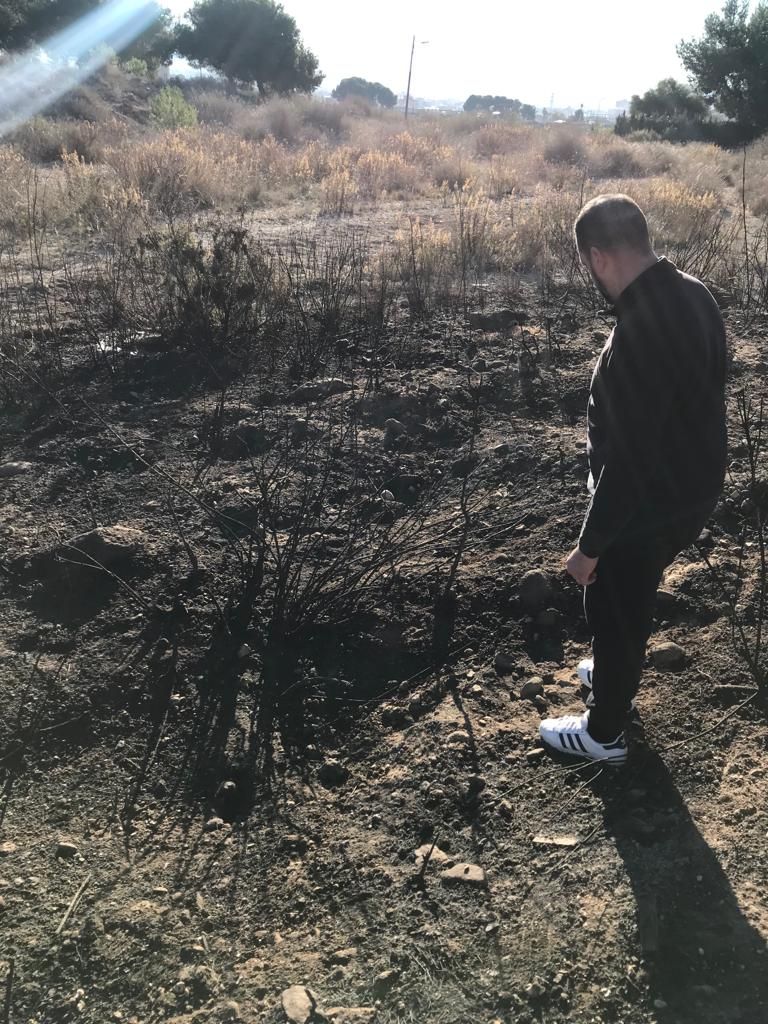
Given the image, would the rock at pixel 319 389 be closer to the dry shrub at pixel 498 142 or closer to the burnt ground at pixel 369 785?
the burnt ground at pixel 369 785

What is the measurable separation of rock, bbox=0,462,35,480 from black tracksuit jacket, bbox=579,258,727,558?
2914 millimetres

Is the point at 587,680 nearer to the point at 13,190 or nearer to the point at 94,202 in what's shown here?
the point at 94,202

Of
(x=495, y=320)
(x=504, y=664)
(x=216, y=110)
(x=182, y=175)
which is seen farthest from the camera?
(x=216, y=110)

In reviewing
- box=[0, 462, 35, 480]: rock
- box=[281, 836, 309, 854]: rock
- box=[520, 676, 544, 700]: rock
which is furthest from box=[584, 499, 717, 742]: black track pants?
box=[0, 462, 35, 480]: rock

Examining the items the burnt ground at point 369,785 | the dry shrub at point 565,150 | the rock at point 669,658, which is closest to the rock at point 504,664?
the burnt ground at point 369,785

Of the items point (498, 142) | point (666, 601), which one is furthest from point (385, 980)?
point (498, 142)

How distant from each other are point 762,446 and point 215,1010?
11.1ft

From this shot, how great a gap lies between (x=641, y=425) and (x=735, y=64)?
3010 cm

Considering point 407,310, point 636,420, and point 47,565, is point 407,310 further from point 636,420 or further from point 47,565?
point 636,420

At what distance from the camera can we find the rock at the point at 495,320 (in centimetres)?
543

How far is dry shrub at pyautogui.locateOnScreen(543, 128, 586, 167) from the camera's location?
1733cm

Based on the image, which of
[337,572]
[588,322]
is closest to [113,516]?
[337,572]

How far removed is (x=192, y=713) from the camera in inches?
92.9

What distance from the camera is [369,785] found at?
2104 millimetres
